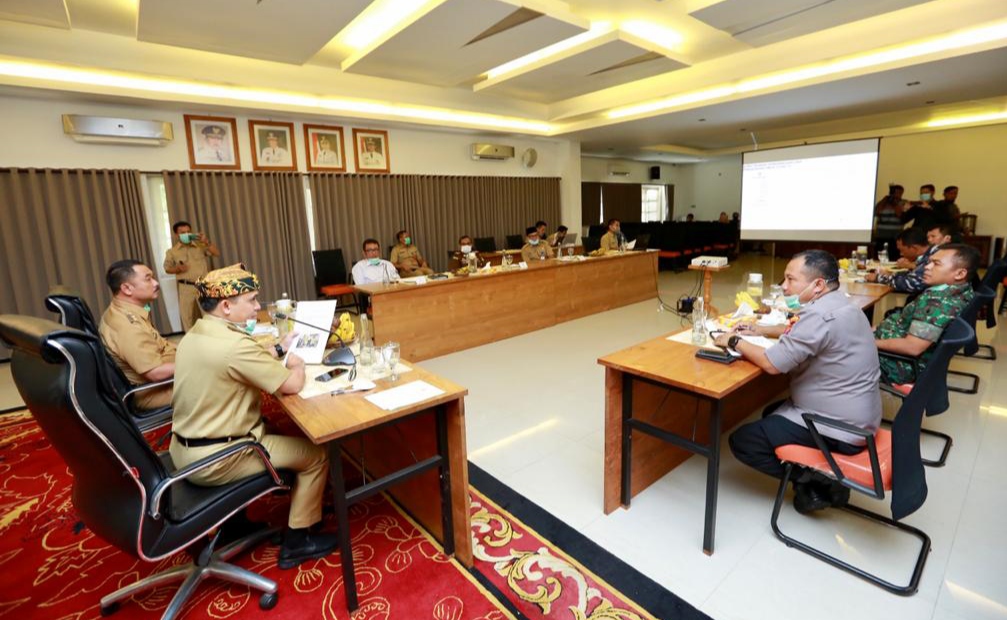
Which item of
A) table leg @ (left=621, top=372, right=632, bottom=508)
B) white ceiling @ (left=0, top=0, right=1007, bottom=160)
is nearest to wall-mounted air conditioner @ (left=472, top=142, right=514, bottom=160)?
white ceiling @ (left=0, top=0, right=1007, bottom=160)

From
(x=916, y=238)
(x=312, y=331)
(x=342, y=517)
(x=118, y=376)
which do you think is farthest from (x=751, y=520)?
(x=916, y=238)

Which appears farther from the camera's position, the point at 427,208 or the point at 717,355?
the point at 427,208

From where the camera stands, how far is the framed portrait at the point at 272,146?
19.2ft

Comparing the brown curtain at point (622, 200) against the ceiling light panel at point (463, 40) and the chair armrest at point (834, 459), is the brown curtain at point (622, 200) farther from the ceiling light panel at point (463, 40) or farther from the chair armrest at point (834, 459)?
the chair armrest at point (834, 459)

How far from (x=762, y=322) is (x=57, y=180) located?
651 cm

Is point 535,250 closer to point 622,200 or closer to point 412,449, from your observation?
point 412,449

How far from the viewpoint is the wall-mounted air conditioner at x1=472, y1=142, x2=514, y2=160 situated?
7.73 meters

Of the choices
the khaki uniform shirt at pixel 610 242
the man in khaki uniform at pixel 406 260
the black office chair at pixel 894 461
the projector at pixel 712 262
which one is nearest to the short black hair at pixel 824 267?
the black office chair at pixel 894 461

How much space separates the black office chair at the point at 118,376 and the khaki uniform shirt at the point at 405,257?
153 inches

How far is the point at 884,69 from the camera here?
4.73 meters

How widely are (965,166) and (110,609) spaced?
521 inches

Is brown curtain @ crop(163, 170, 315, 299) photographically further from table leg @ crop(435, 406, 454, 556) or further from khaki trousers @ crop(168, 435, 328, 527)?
table leg @ crop(435, 406, 454, 556)

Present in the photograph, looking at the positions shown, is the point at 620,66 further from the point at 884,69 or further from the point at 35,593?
the point at 35,593

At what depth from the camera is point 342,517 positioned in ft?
5.32
